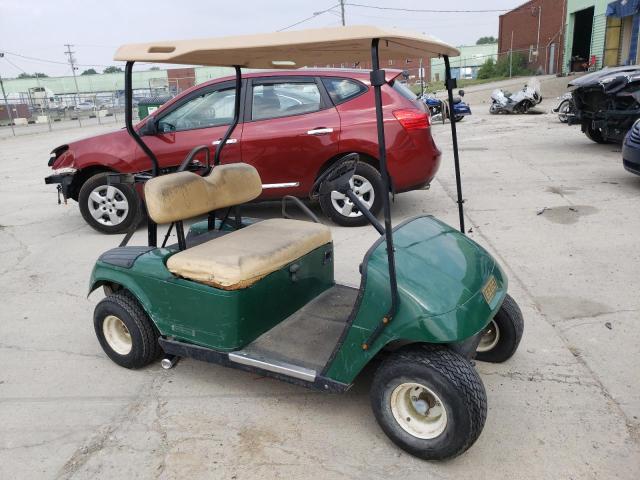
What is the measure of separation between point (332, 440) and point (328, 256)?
120 cm

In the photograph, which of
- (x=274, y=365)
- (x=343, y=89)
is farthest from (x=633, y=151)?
(x=274, y=365)

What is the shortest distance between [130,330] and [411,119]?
3.78 meters

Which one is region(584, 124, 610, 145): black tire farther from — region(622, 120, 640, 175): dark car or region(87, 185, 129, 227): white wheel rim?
region(87, 185, 129, 227): white wheel rim

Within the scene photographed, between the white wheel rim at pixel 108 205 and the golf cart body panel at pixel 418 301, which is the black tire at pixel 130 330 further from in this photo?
the white wheel rim at pixel 108 205

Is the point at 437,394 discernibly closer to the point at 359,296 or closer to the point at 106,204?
the point at 359,296

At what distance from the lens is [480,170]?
8.80 metres

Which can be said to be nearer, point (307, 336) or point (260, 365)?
point (260, 365)

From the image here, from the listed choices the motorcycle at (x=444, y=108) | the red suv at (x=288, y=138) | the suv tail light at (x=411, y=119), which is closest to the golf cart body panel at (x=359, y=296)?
the red suv at (x=288, y=138)

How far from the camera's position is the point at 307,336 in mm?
2982

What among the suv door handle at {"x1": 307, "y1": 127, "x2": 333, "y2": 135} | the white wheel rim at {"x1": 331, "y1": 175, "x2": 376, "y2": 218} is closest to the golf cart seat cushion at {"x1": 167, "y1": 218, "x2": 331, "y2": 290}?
the white wheel rim at {"x1": 331, "y1": 175, "x2": 376, "y2": 218}

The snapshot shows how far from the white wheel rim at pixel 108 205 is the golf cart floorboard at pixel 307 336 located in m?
3.62

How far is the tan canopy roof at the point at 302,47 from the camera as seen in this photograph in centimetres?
236

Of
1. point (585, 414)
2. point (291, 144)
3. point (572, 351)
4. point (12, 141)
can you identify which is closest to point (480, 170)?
point (291, 144)

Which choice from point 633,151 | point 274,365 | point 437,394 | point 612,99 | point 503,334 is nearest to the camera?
point 437,394
